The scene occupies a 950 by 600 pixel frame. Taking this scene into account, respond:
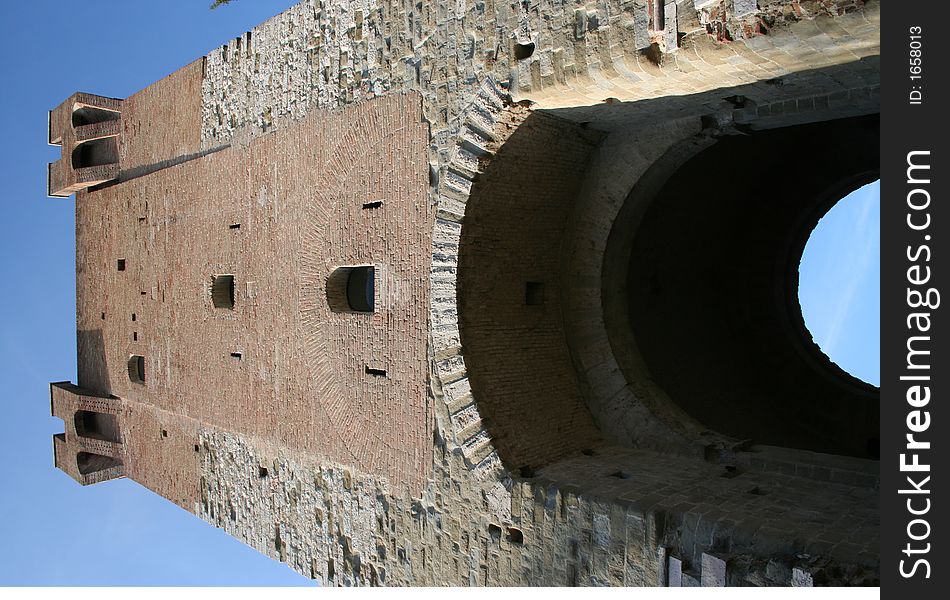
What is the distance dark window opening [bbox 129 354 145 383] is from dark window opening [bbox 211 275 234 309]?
2265 mm

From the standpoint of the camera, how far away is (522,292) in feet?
19.3

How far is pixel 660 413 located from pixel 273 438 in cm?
344

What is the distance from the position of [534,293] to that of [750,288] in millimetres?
2702

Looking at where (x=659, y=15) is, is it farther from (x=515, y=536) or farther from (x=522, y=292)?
(x=515, y=536)

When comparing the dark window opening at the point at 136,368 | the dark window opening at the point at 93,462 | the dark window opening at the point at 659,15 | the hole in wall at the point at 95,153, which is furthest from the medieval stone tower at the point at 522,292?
the hole in wall at the point at 95,153

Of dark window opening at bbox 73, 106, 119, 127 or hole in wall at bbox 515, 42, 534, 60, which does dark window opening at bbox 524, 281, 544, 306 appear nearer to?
hole in wall at bbox 515, 42, 534, 60

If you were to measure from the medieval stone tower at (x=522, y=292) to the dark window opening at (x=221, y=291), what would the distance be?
0.10 ft

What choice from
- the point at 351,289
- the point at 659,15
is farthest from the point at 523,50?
the point at 351,289

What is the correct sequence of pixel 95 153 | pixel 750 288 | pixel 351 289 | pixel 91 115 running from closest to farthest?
pixel 351 289
pixel 750 288
pixel 91 115
pixel 95 153

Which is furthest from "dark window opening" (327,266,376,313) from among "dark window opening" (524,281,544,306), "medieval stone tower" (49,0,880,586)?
"dark window opening" (524,281,544,306)

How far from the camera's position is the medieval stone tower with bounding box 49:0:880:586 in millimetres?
4266

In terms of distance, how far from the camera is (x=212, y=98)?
8070mm

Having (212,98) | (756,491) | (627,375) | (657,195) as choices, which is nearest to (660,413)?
(627,375)

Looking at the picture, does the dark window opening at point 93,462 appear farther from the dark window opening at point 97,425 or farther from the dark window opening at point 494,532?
the dark window opening at point 494,532
